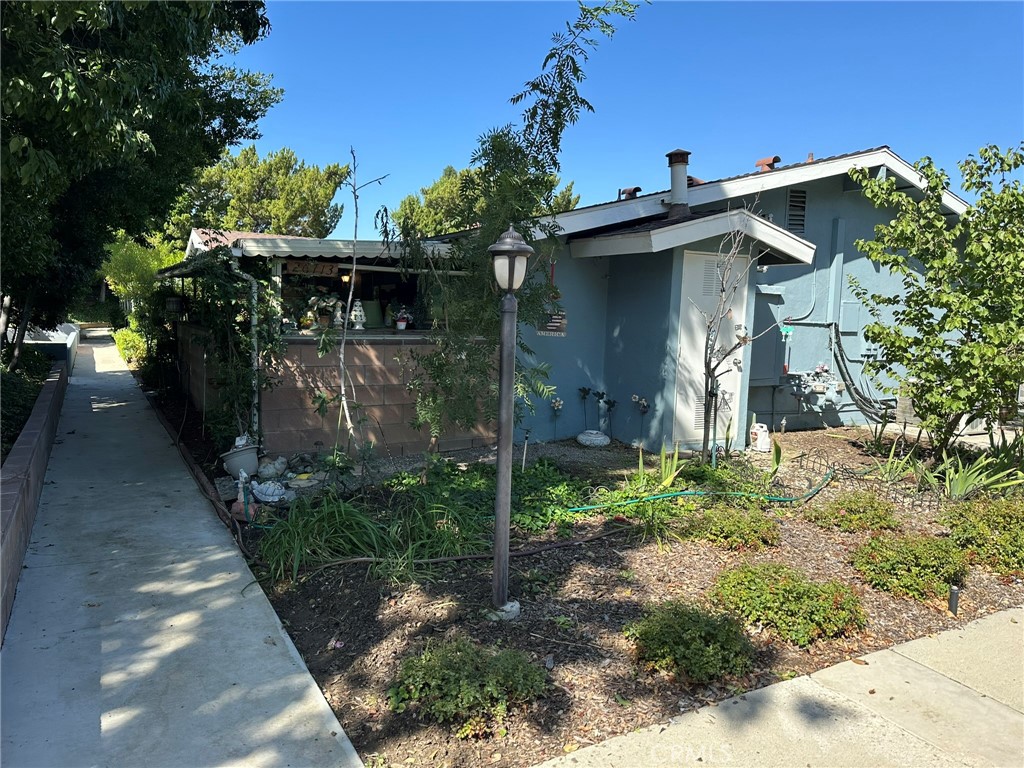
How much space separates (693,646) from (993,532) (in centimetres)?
339

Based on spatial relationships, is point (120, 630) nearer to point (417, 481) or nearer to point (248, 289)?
point (417, 481)

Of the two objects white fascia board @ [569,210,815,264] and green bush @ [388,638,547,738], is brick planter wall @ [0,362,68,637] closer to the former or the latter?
green bush @ [388,638,547,738]

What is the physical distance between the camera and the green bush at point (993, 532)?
193 inches

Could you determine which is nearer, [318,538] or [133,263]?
[318,538]

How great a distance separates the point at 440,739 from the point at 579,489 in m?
3.45

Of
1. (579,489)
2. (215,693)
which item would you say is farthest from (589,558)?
(215,693)

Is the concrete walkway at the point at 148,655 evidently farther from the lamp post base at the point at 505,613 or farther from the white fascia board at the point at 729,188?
the white fascia board at the point at 729,188

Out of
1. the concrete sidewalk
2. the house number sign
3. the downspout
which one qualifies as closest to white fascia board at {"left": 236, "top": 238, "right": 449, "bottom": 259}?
the downspout

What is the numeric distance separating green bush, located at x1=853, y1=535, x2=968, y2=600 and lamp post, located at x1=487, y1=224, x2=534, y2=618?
2499 millimetres

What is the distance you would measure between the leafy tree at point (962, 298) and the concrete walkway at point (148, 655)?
6.31 m

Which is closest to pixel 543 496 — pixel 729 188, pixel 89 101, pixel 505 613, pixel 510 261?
pixel 505 613

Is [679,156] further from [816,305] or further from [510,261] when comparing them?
[510,261]

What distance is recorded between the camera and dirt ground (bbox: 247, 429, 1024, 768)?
115 inches

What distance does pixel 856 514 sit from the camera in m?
5.49
